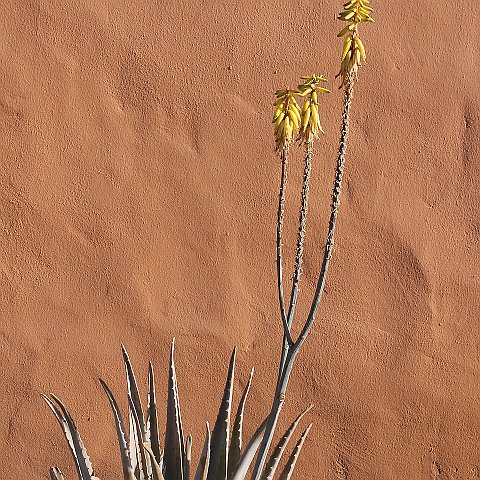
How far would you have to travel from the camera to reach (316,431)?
137 inches

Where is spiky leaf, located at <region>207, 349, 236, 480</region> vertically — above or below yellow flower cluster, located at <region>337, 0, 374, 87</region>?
below

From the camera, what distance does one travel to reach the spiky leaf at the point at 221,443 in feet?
7.77

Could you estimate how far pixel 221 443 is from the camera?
2410 mm

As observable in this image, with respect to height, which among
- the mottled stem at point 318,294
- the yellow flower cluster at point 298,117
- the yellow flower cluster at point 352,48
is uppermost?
the yellow flower cluster at point 352,48

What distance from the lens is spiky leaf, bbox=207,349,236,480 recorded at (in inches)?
93.2

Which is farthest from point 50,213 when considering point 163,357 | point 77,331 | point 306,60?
point 306,60

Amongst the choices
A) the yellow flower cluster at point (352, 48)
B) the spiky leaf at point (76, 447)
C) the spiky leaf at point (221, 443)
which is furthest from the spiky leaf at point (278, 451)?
the yellow flower cluster at point (352, 48)

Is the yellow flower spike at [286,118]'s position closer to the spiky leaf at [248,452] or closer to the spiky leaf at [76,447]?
the spiky leaf at [248,452]

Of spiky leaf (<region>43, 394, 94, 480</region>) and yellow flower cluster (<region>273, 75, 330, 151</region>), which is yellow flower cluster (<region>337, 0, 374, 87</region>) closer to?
yellow flower cluster (<region>273, 75, 330, 151</region>)

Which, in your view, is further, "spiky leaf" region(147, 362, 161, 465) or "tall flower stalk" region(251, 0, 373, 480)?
"spiky leaf" region(147, 362, 161, 465)

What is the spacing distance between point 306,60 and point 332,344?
0.97 metres

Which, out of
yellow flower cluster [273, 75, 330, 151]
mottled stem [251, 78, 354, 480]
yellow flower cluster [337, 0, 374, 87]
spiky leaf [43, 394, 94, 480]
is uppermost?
yellow flower cluster [337, 0, 374, 87]

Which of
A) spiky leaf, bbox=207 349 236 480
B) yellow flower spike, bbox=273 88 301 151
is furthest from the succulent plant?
yellow flower spike, bbox=273 88 301 151

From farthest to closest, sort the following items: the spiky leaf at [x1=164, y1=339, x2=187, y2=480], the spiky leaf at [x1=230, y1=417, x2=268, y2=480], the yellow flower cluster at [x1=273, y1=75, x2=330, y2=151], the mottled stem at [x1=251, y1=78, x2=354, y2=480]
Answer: the spiky leaf at [x1=164, y1=339, x2=187, y2=480] → the spiky leaf at [x1=230, y1=417, x2=268, y2=480] → the yellow flower cluster at [x1=273, y1=75, x2=330, y2=151] → the mottled stem at [x1=251, y1=78, x2=354, y2=480]
